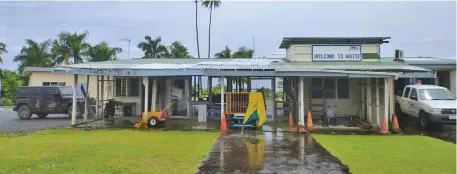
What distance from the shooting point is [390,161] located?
773cm

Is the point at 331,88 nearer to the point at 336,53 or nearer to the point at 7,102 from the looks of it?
the point at 336,53

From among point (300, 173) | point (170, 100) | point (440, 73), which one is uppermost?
point (440, 73)

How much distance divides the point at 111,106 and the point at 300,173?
470 inches

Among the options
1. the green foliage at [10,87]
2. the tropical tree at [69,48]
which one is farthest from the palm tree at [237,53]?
the green foliage at [10,87]

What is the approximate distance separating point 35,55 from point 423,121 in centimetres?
4112

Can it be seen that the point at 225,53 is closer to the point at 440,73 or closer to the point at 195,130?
the point at 440,73

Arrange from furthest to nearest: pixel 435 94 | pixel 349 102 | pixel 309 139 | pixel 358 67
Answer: pixel 349 102, pixel 358 67, pixel 435 94, pixel 309 139

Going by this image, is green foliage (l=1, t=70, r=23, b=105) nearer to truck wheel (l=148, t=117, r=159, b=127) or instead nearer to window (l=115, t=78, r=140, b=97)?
window (l=115, t=78, r=140, b=97)

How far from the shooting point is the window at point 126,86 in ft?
59.4

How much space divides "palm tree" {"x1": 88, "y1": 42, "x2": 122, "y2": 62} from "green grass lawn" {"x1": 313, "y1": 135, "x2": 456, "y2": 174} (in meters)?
32.6

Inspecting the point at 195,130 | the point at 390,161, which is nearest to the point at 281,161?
the point at 390,161

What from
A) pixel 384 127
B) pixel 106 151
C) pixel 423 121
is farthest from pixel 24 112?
pixel 423 121

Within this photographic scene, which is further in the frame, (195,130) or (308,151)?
(195,130)

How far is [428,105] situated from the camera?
13.4 m
